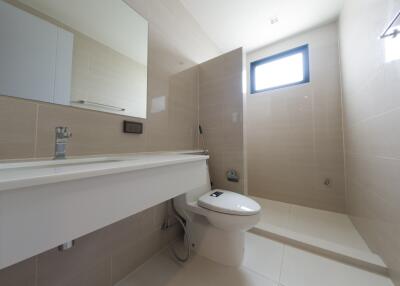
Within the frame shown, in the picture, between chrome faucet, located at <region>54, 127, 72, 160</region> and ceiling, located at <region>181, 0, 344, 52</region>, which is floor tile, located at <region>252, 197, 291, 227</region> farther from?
ceiling, located at <region>181, 0, 344, 52</region>

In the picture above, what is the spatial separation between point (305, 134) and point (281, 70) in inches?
35.8

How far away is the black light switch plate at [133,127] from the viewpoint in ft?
3.19

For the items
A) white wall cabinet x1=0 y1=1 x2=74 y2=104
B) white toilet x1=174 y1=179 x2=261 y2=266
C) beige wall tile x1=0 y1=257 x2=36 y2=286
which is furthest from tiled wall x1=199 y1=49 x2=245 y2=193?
beige wall tile x1=0 y1=257 x2=36 y2=286

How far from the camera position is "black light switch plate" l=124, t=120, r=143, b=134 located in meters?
0.97

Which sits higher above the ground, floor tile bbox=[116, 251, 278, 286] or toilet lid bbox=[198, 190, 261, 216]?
toilet lid bbox=[198, 190, 261, 216]

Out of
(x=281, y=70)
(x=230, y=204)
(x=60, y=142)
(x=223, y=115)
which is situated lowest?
(x=230, y=204)

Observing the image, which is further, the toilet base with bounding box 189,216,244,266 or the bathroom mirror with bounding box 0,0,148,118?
the toilet base with bounding box 189,216,244,266

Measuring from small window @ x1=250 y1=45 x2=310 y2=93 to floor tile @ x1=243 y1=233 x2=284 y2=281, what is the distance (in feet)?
5.90

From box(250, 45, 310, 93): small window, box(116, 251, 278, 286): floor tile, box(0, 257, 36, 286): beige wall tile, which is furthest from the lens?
box(250, 45, 310, 93): small window

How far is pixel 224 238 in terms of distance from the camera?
1.06 metres

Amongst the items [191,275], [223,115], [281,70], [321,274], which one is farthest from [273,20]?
[191,275]

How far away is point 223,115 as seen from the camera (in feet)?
5.00

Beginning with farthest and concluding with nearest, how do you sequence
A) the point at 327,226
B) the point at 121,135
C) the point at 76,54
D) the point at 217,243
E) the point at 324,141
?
the point at 324,141 < the point at 327,226 < the point at 217,243 < the point at 121,135 < the point at 76,54

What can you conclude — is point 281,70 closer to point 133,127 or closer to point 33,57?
point 133,127
